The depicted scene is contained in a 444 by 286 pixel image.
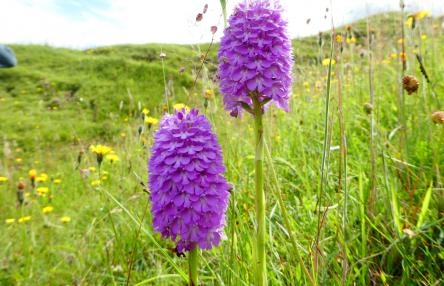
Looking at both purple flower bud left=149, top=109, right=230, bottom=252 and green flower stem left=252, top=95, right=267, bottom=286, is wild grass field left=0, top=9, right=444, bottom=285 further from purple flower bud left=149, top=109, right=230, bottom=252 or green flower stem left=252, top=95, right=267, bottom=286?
purple flower bud left=149, top=109, right=230, bottom=252

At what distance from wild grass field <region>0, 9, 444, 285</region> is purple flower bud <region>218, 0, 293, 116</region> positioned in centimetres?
15

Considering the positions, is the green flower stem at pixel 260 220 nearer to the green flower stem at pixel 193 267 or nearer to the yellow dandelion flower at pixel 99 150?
the green flower stem at pixel 193 267

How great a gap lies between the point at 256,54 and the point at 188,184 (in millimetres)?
418

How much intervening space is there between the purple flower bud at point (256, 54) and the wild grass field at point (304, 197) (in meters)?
0.15

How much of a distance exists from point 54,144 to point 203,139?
38.1 feet

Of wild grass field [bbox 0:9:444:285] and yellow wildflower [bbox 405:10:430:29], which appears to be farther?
yellow wildflower [bbox 405:10:430:29]

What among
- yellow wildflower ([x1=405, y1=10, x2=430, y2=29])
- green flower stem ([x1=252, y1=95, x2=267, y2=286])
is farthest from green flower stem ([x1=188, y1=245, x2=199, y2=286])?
yellow wildflower ([x1=405, y1=10, x2=430, y2=29])

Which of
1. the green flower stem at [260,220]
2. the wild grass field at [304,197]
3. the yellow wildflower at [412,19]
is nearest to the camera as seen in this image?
the green flower stem at [260,220]

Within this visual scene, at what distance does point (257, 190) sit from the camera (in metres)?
1.26

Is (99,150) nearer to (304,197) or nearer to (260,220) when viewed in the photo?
(304,197)

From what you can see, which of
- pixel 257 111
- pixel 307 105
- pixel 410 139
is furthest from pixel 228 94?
pixel 307 105

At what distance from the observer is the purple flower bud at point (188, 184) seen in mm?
1275

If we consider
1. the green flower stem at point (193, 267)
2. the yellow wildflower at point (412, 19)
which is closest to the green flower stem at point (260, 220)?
the green flower stem at point (193, 267)

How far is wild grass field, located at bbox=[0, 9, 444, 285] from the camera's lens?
5.81 feet
